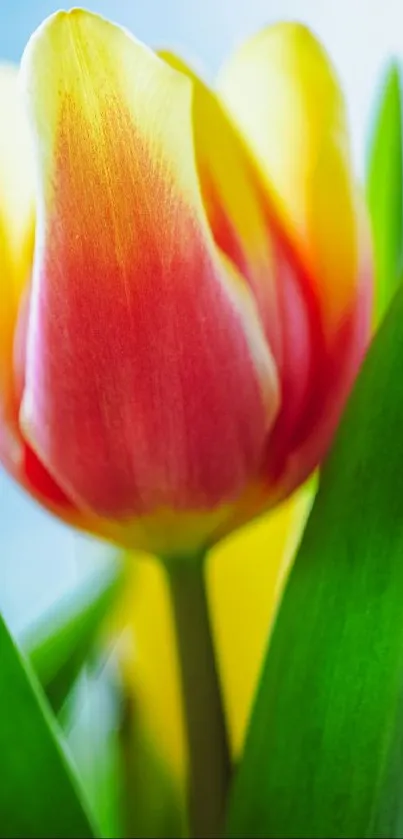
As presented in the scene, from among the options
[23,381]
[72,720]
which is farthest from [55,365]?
[72,720]

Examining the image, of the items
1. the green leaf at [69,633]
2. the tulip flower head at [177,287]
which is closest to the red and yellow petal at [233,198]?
the tulip flower head at [177,287]

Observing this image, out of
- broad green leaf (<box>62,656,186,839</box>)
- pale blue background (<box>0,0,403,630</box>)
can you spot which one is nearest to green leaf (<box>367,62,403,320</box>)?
pale blue background (<box>0,0,403,630</box>)

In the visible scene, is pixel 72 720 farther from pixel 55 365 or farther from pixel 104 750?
pixel 55 365

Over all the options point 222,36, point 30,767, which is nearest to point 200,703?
point 30,767

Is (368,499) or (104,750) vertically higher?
(368,499)

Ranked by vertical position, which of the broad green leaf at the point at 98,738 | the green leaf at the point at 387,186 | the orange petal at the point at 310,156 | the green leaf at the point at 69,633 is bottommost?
the broad green leaf at the point at 98,738

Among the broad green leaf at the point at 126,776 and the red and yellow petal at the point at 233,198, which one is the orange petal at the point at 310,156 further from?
the broad green leaf at the point at 126,776

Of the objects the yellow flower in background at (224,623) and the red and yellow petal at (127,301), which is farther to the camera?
the yellow flower in background at (224,623)

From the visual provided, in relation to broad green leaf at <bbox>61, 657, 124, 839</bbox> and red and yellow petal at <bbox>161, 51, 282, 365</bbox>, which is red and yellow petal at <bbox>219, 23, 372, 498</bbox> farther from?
broad green leaf at <bbox>61, 657, 124, 839</bbox>
